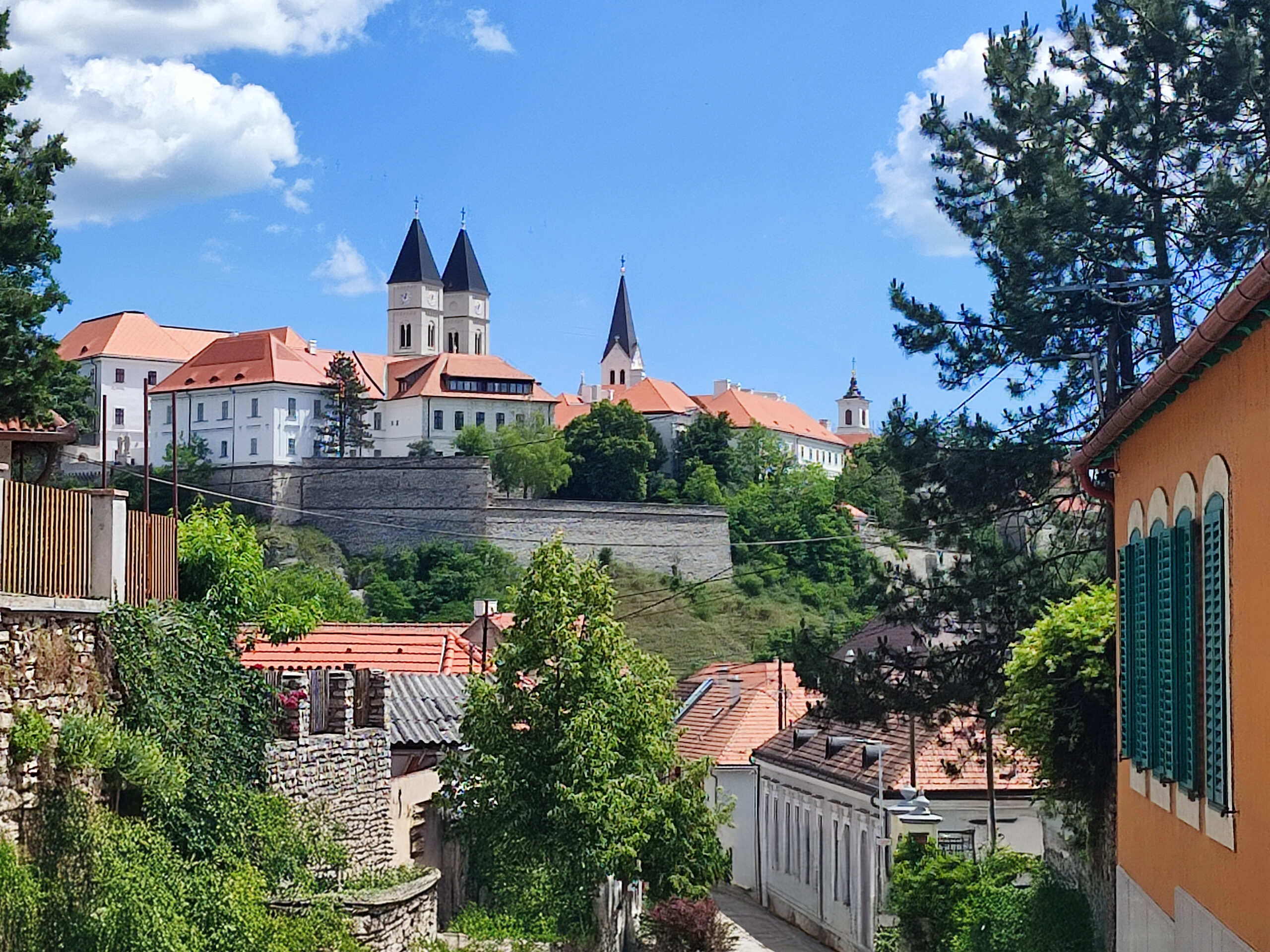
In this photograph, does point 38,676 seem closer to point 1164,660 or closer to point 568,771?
point 1164,660

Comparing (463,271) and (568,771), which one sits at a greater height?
(463,271)

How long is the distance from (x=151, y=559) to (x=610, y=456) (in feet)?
277

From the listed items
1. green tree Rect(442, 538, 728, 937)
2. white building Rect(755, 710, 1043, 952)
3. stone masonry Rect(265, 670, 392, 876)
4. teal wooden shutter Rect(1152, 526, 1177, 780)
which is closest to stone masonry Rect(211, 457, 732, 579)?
Result: white building Rect(755, 710, 1043, 952)

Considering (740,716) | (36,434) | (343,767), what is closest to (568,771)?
(343,767)

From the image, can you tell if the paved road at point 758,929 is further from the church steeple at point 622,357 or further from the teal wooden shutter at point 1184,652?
the church steeple at point 622,357

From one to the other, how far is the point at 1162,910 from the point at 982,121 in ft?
34.4

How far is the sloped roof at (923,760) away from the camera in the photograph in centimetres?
1930

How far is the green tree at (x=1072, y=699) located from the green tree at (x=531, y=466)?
79723 millimetres

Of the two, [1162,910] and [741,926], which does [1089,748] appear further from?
[741,926]

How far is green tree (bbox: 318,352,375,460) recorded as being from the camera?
100875mm

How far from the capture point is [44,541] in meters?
10.1

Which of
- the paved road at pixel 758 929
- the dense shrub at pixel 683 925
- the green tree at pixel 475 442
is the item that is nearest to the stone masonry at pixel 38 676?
the dense shrub at pixel 683 925

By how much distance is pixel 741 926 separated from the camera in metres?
27.2

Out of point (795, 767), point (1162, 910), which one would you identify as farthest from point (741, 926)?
point (1162, 910)
